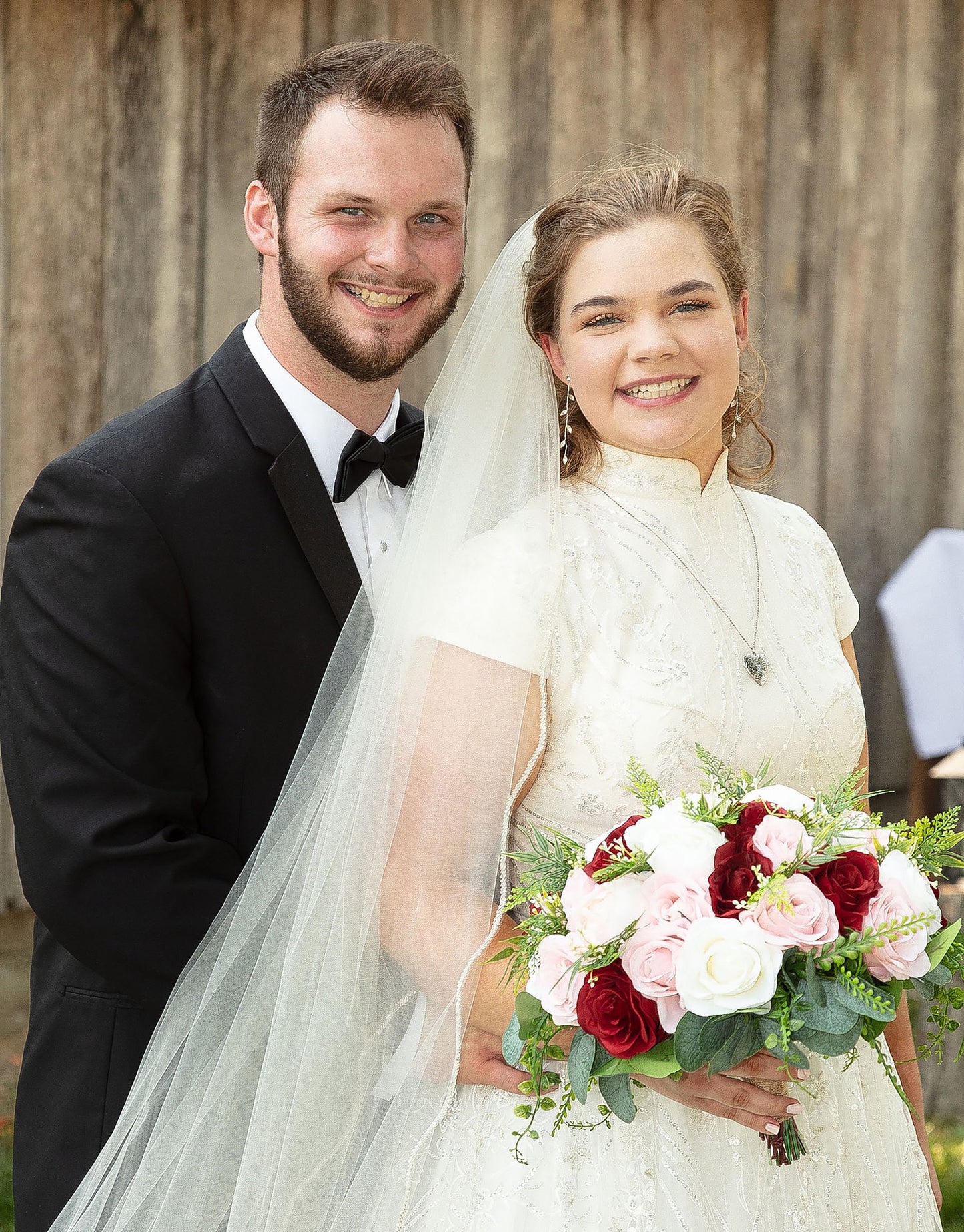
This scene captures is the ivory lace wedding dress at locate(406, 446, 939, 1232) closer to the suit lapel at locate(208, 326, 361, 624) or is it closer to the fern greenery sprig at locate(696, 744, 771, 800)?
the fern greenery sprig at locate(696, 744, 771, 800)

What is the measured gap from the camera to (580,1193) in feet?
6.25

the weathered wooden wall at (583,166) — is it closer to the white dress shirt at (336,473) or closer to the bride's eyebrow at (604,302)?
the white dress shirt at (336,473)

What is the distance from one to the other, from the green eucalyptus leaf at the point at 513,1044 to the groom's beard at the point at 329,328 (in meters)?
1.21

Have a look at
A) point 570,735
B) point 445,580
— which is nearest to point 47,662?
point 445,580

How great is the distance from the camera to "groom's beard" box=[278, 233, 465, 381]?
2453 millimetres

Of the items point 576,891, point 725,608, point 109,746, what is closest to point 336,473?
point 109,746

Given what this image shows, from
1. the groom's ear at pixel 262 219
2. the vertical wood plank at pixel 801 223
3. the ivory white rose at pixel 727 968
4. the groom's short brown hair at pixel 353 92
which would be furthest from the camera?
the vertical wood plank at pixel 801 223

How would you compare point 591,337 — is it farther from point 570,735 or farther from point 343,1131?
point 343,1131

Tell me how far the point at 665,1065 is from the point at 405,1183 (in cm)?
48

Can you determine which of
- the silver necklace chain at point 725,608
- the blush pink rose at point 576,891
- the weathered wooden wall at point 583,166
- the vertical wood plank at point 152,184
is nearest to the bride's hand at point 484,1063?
the blush pink rose at point 576,891

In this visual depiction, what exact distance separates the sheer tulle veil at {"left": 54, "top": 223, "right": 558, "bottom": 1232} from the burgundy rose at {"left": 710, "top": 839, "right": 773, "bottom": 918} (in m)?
0.42

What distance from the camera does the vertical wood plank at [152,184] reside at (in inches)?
153

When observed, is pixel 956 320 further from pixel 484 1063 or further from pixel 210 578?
pixel 484 1063

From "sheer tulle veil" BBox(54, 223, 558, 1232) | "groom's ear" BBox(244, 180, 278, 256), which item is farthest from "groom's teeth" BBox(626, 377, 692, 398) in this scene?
"groom's ear" BBox(244, 180, 278, 256)
